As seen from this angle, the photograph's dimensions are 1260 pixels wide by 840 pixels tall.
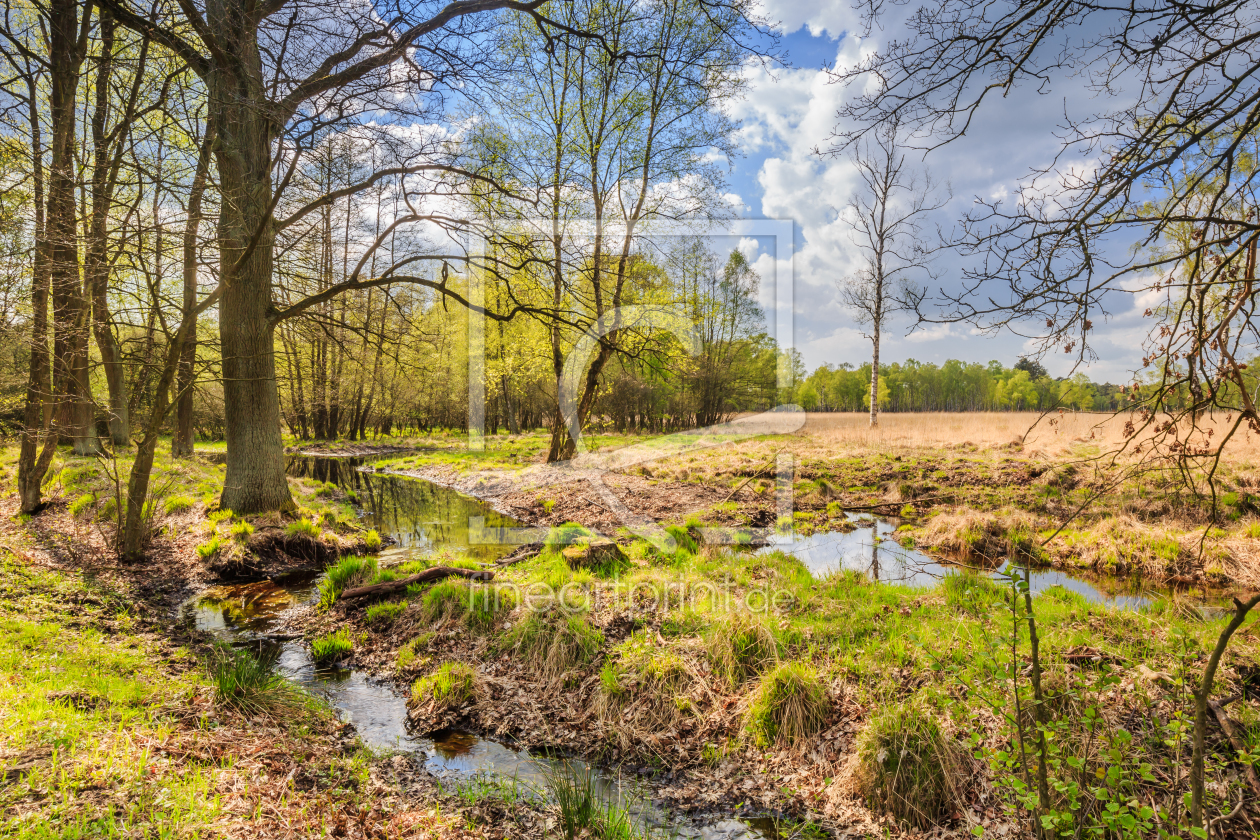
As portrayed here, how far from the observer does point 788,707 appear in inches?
166

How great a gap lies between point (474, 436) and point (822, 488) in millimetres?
23375

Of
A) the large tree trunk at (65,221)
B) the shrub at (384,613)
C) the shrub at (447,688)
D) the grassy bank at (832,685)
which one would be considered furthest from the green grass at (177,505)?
the shrub at (447,688)

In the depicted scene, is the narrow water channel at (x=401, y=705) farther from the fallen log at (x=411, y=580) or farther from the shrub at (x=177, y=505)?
the shrub at (x=177, y=505)

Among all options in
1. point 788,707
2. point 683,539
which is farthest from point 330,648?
point 683,539

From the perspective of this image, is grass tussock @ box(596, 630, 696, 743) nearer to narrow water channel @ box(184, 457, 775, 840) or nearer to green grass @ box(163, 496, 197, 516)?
narrow water channel @ box(184, 457, 775, 840)

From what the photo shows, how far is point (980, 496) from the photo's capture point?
36.4 feet

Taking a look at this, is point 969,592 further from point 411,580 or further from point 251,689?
point 251,689

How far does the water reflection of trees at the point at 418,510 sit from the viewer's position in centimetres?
964

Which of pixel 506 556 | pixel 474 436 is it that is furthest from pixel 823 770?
pixel 474 436

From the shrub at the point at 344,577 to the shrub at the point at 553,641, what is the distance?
9.06 feet

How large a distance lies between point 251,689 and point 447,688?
4.81ft

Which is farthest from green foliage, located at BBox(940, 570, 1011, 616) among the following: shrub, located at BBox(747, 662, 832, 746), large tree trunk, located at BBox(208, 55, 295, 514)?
large tree trunk, located at BBox(208, 55, 295, 514)

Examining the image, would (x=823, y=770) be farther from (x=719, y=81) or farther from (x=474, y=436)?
(x=474, y=436)

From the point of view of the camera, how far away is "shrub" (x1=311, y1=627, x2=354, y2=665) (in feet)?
18.4
